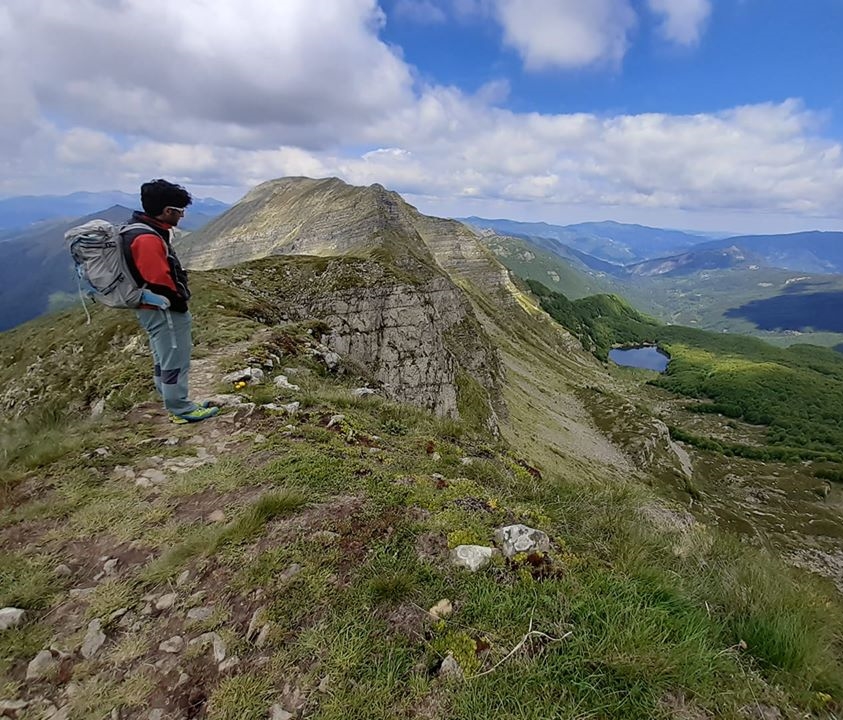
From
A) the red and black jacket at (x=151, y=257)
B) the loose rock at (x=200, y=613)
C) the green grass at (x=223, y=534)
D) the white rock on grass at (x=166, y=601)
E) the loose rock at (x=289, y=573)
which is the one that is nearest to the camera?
the loose rock at (x=200, y=613)

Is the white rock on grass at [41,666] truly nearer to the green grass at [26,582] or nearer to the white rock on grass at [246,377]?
the green grass at [26,582]

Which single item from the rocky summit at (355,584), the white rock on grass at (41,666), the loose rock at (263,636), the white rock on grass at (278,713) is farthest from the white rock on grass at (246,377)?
the white rock on grass at (278,713)

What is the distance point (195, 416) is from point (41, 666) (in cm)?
559

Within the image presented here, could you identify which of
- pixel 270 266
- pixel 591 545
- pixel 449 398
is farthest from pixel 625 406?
pixel 591 545

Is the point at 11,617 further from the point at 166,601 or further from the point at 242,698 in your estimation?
the point at 242,698

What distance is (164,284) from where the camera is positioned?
791cm

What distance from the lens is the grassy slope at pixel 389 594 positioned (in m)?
3.55

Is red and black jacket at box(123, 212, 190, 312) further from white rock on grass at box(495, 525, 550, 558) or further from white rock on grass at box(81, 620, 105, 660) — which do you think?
white rock on grass at box(495, 525, 550, 558)

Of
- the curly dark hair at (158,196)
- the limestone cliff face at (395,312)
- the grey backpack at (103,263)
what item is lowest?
the limestone cliff face at (395,312)

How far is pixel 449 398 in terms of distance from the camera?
5112 cm

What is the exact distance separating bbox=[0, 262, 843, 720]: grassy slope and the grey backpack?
2.73 meters

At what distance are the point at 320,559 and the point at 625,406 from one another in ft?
378

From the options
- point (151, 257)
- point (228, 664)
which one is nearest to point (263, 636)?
point (228, 664)

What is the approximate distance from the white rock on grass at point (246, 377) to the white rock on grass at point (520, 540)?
27.8ft
